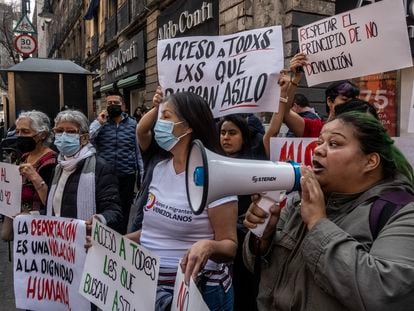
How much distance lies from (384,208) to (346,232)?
13 cm

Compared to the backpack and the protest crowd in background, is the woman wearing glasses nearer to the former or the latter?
the protest crowd in background

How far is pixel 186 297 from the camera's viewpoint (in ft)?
5.11

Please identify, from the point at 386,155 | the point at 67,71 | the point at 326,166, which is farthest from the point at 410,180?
the point at 67,71

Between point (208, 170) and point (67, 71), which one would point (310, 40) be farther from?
point (67, 71)

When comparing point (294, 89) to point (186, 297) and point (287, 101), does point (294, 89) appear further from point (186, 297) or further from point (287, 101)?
point (186, 297)

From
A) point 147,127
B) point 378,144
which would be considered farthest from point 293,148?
point 378,144

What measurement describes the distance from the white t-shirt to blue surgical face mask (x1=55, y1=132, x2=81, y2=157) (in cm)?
89

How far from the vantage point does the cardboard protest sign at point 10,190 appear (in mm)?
2895

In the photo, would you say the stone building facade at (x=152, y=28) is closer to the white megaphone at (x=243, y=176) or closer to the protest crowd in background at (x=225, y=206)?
the protest crowd in background at (x=225, y=206)

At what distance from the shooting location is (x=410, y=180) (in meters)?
1.46

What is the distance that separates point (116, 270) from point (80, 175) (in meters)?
0.76

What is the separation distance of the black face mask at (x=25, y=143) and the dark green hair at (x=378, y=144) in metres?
2.18

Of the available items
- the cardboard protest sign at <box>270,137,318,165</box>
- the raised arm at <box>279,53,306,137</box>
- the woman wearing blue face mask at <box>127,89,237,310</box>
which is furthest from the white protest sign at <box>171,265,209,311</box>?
the raised arm at <box>279,53,306,137</box>

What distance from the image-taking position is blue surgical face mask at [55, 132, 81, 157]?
104 inches
